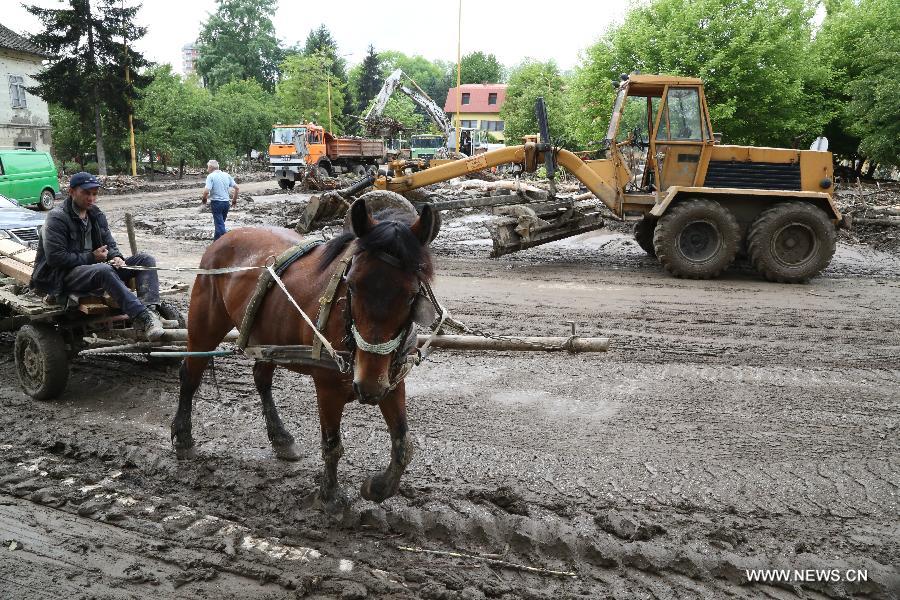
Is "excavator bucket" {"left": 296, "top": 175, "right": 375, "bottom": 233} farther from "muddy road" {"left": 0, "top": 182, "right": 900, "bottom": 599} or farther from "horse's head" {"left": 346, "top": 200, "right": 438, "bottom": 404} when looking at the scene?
"horse's head" {"left": 346, "top": 200, "right": 438, "bottom": 404}

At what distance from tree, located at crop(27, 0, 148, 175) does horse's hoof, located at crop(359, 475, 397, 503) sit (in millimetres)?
36330

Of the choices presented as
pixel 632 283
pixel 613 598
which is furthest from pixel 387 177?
pixel 613 598

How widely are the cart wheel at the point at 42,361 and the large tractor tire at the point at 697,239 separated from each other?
8851 mm

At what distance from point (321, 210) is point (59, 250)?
26.5ft

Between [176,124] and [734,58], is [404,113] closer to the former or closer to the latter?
[176,124]

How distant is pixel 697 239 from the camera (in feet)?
35.3

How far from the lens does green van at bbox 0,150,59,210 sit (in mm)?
19875

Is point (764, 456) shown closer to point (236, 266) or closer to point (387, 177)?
point (236, 266)

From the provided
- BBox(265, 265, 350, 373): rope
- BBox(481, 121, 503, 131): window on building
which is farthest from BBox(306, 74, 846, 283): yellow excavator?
BBox(481, 121, 503, 131): window on building

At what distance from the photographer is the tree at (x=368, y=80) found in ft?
229

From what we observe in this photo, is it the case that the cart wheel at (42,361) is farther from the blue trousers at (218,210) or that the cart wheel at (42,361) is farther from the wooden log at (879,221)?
the wooden log at (879,221)

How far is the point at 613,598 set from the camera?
317cm

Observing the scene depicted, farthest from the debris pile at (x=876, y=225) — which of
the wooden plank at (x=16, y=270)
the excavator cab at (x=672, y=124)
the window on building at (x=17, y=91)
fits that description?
the window on building at (x=17, y=91)

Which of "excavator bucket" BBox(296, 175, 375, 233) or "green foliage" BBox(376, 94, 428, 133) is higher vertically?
"green foliage" BBox(376, 94, 428, 133)
